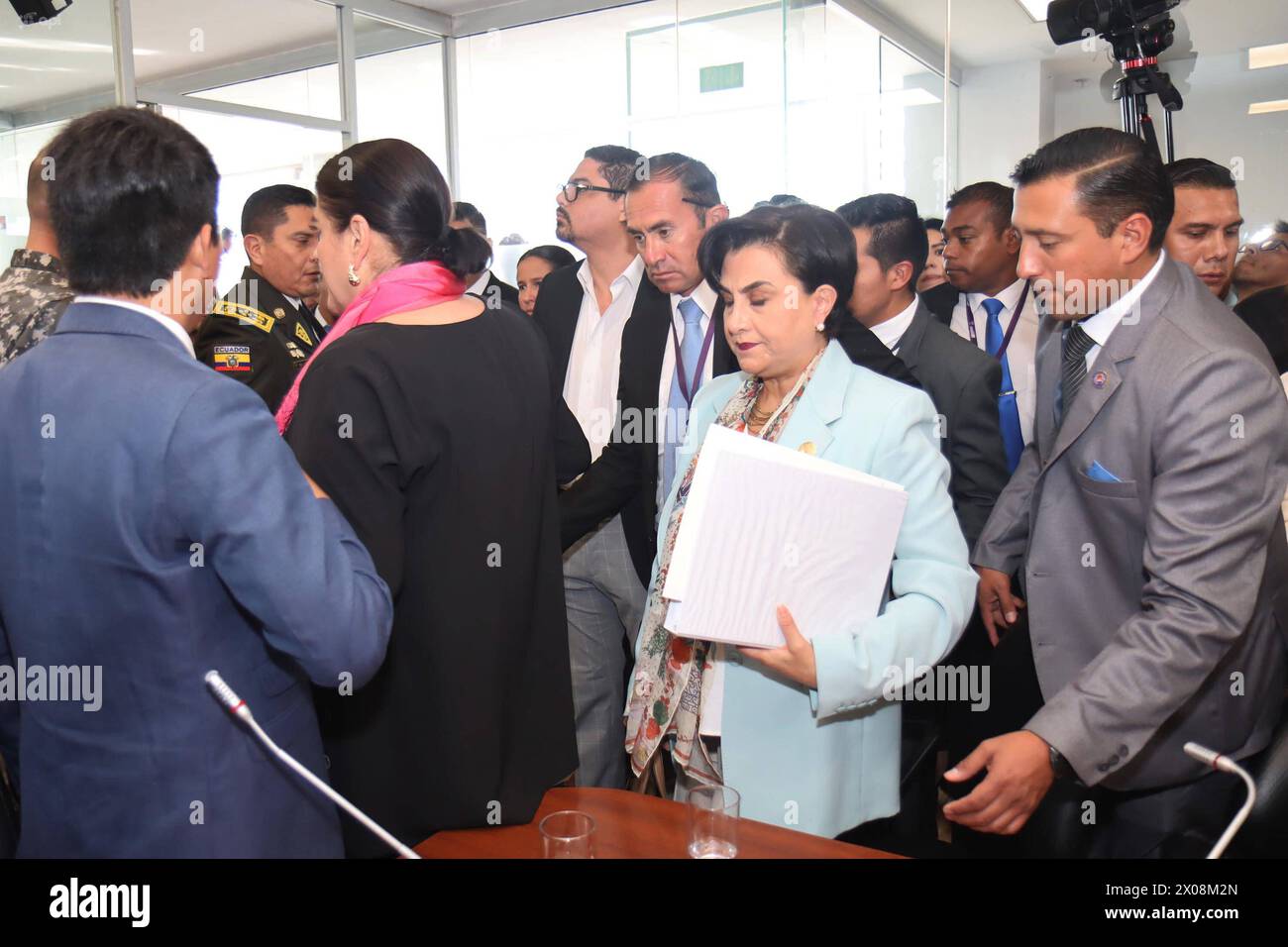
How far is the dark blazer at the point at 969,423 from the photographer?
2.49 metres

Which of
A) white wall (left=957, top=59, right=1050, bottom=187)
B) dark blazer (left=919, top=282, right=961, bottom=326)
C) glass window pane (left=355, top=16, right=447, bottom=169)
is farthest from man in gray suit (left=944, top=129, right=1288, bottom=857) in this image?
glass window pane (left=355, top=16, right=447, bottom=169)

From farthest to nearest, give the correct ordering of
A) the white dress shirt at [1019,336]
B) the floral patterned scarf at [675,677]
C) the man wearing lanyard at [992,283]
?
the man wearing lanyard at [992,283] < the white dress shirt at [1019,336] < the floral patterned scarf at [675,677]

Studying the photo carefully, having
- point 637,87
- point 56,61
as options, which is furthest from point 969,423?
point 56,61

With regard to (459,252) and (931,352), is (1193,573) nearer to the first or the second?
(459,252)

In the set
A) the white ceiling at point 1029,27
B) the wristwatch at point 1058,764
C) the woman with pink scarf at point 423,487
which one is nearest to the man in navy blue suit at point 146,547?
the woman with pink scarf at point 423,487

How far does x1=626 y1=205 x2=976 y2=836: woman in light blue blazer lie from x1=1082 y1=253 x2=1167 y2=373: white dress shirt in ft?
0.97

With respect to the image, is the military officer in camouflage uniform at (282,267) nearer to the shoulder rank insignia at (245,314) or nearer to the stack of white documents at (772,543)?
the shoulder rank insignia at (245,314)

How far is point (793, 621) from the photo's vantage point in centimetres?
143

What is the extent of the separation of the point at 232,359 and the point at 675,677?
1.70 meters

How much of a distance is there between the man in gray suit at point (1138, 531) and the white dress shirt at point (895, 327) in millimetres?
982

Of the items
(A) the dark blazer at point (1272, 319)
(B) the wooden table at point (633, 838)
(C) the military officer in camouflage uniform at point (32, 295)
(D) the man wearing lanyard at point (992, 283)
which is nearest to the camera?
(B) the wooden table at point (633, 838)

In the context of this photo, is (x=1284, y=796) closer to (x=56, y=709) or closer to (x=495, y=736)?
(x=495, y=736)

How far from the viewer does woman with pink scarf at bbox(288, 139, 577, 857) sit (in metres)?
1.38
